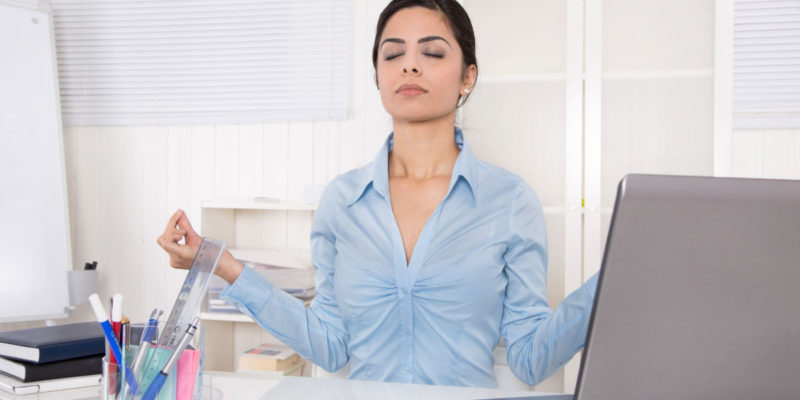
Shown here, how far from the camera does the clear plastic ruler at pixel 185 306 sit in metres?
0.70

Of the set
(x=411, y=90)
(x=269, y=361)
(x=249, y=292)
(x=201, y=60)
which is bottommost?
(x=269, y=361)

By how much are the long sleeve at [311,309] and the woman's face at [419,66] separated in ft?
1.09

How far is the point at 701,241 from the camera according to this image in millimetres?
495

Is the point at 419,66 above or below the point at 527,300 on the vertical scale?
above

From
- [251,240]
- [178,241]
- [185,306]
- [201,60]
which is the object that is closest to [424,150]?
[178,241]

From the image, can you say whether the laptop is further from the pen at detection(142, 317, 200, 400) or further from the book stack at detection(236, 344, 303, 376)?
the book stack at detection(236, 344, 303, 376)

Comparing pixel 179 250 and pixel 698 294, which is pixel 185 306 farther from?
pixel 698 294

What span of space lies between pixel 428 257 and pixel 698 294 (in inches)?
35.8

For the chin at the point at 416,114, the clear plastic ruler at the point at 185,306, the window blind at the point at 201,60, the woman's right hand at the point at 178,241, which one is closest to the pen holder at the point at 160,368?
the clear plastic ruler at the point at 185,306

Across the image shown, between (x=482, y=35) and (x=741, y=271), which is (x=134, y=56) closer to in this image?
(x=482, y=35)

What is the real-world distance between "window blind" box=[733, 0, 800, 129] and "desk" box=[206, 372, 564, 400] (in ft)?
6.43

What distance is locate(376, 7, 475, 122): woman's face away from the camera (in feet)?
4.59

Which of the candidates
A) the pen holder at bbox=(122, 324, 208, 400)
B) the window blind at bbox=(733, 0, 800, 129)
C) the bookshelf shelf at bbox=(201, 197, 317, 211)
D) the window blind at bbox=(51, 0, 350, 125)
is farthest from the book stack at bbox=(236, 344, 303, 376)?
the window blind at bbox=(733, 0, 800, 129)

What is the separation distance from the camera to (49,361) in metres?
0.98
